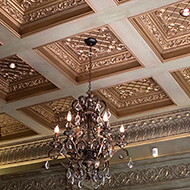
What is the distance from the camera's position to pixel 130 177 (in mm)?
6457

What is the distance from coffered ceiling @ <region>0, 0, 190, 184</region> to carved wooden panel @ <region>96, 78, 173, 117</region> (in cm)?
1

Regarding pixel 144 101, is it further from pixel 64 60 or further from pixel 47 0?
pixel 47 0

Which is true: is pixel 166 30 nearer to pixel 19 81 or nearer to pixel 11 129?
pixel 19 81

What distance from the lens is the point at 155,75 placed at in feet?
18.1

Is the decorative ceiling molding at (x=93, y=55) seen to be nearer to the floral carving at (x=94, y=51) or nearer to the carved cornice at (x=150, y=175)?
the floral carving at (x=94, y=51)

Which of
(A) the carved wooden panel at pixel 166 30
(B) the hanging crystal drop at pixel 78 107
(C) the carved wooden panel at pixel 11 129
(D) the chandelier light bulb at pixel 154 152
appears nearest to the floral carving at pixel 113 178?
(D) the chandelier light bulb at pixel 154 152

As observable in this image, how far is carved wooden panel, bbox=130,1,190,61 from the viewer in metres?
4.63

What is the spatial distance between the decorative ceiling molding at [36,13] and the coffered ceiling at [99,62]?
0.4 inches

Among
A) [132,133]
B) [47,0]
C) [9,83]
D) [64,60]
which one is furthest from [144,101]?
[47,0]

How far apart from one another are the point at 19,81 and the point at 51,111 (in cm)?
103

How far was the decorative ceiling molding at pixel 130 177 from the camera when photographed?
6.13m

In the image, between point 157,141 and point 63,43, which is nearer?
point 63,43

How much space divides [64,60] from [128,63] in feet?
2.65

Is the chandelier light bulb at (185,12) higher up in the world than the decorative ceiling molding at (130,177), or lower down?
higher up
